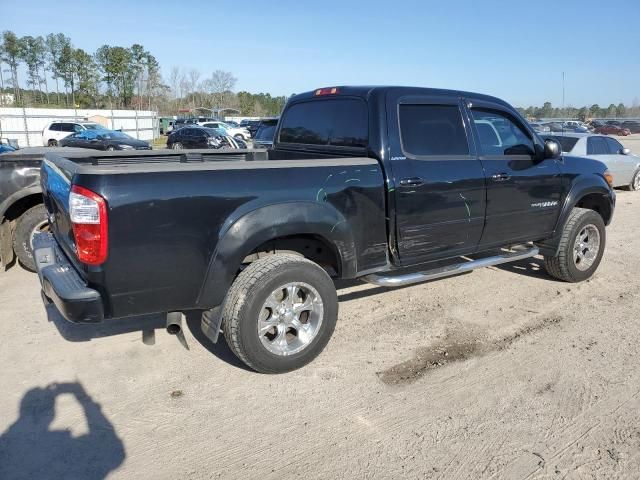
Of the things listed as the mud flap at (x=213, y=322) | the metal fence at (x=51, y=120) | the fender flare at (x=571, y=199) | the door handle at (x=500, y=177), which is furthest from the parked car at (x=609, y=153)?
the metal fence at (x=51, y=120)

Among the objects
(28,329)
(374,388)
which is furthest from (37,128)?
(374,388)

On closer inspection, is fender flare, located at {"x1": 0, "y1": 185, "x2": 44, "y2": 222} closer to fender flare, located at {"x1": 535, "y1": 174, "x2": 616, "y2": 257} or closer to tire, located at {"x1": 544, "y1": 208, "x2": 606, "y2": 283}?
fender flare, located at {"x1": 535, "y1": 174, "x2": 616, "y2": 257}

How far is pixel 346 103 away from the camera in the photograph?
4.30m

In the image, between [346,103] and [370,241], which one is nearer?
[370,241]

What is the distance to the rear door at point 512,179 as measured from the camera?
454cm

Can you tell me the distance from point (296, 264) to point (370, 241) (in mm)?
681

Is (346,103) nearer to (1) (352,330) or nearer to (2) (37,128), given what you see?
(1) (352,330)

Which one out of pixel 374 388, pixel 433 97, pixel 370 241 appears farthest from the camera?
pixel 433 97

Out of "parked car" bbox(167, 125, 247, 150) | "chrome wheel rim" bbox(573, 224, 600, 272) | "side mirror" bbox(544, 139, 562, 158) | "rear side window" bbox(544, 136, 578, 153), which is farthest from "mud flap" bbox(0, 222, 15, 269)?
"parked car" bbox(167, 125, 247, 150)

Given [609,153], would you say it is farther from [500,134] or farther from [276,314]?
[276,314]

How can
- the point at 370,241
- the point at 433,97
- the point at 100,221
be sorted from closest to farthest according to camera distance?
the point at 100,221
the point at 370,241
the point at 433,97

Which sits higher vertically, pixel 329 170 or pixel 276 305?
pixel 329 170

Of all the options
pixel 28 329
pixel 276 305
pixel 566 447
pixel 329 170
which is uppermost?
pixel 329 170

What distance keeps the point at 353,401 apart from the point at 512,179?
2592mm
